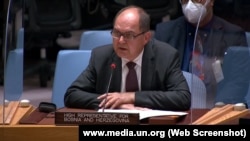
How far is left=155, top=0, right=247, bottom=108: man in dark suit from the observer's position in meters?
4.02

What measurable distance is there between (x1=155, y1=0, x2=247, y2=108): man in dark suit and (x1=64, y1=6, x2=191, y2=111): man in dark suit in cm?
14

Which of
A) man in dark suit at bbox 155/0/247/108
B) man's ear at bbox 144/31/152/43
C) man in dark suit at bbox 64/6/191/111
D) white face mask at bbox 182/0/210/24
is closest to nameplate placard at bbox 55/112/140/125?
man in dark suit at bbox 64/6/191/111

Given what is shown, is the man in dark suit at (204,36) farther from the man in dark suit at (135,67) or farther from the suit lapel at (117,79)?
the suit lapel at (117,79)

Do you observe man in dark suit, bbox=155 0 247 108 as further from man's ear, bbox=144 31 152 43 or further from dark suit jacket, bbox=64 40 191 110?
man's ear, bbox=144 31 152 43

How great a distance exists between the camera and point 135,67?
397cm

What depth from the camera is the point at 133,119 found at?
3180mm

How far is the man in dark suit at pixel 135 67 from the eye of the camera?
380 centimetres

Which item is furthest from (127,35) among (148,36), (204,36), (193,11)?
(193,11)

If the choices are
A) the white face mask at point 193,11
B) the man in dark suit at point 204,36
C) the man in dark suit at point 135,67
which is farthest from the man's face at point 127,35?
the white face mask at point 193,11

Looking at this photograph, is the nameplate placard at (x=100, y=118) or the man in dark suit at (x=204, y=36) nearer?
the nameplate placard at (x=100, y=118)

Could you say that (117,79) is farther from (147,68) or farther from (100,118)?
(100,118)

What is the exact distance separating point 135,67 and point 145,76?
0.25 feet

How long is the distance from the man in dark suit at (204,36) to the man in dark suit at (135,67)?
144mm

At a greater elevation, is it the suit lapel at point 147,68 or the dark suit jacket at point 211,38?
the dark suit jacket at point 211,38
